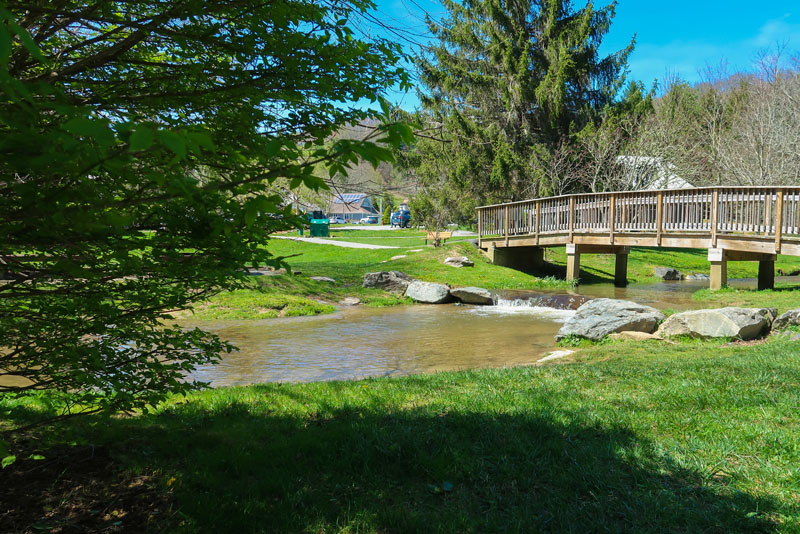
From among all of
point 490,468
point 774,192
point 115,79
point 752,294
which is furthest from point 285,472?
point 774,192

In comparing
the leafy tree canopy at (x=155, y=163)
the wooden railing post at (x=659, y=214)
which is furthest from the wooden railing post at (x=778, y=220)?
the leafy tree canopy at (x=155, y=163)

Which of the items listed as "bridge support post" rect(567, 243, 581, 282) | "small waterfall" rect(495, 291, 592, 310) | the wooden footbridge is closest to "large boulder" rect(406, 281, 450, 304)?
"small waterfall" rect(495, 291, 592, 310)

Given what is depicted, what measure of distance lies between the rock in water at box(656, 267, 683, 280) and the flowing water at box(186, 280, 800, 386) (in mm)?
6834

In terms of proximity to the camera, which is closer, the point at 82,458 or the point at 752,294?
the point at 82,458

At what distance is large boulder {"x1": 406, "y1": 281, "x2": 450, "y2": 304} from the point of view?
1761 cm

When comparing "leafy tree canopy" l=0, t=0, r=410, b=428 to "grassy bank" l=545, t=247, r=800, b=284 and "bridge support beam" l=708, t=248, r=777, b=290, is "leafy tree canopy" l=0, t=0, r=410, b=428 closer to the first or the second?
"bridge support beam" l=708, t=248, r=777, b=290

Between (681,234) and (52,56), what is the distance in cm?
1719

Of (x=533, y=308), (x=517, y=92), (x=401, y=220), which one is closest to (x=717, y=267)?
(x=533, y=308)

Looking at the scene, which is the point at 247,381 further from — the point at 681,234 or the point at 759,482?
the point at 681,234

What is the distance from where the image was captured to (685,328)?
9477 millimetres

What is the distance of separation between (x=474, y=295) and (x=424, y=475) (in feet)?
45.9

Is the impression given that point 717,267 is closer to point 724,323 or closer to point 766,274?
point 766,274

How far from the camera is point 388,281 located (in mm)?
19094

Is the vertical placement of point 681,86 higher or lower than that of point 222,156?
higher
